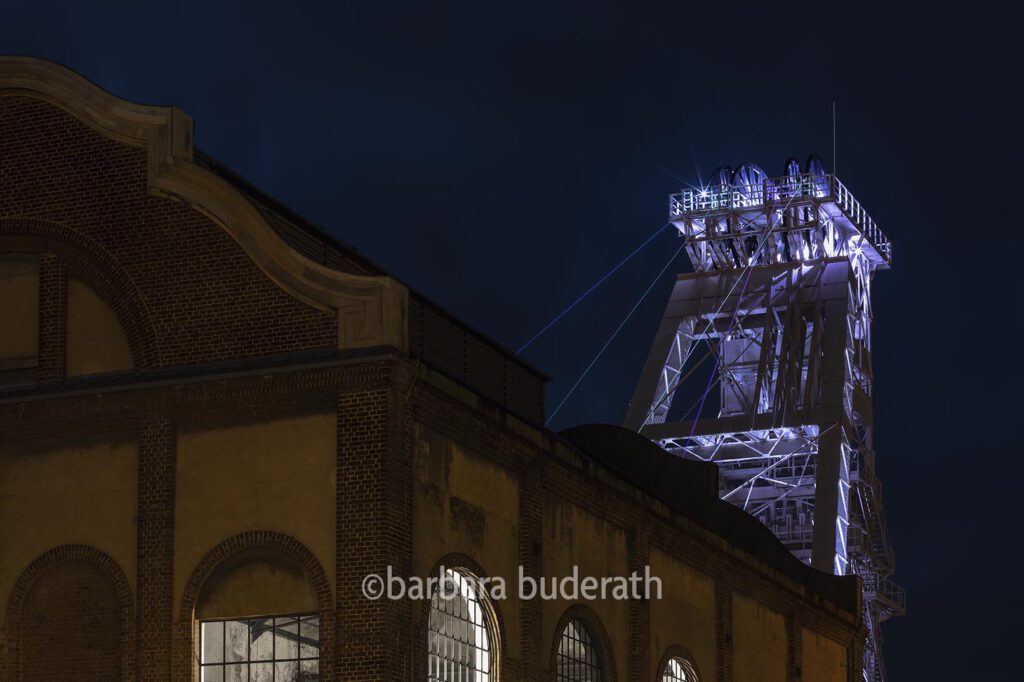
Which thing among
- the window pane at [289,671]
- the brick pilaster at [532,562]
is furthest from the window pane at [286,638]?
the brick pilaster at [532,562]

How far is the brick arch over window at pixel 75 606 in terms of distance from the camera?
91.2ft

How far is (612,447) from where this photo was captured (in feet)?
140

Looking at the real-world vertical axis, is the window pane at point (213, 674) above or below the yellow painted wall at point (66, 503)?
below

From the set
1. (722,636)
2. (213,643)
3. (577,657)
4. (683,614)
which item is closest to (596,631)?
(577,657)

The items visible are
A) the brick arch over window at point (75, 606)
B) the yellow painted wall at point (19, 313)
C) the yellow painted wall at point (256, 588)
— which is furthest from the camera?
the yellow painted wall at point (19, 313)

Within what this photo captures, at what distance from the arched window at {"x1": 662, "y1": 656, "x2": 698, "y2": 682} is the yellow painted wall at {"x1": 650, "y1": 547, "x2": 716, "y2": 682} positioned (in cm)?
16

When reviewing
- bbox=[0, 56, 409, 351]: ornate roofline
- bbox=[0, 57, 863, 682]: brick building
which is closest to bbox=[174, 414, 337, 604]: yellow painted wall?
bbox=[0, 57, 863, 682]: brick building

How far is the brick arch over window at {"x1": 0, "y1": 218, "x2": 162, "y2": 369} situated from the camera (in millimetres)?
29000

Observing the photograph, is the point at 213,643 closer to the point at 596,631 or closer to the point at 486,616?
the point at 486,616

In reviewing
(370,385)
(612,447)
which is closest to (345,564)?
(370,385)

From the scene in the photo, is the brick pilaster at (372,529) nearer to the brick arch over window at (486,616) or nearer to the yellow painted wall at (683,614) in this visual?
the brick arch over window at (486,616)

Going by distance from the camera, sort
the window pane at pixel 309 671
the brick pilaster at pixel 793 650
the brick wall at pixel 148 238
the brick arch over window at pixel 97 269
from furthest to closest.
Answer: the brick pilaster at pixel 793 650 < the brick arch over window at pixel 97 269 < the brick wall at pixel 148 238 < the window pane at pixel 309 671

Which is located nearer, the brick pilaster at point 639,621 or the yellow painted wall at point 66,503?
the yellow painted wall at point 66,503

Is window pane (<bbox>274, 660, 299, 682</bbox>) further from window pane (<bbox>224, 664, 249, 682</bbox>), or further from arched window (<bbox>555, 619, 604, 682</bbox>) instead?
arched window (<bbox>555, 619, 604, 682</bbox>)
